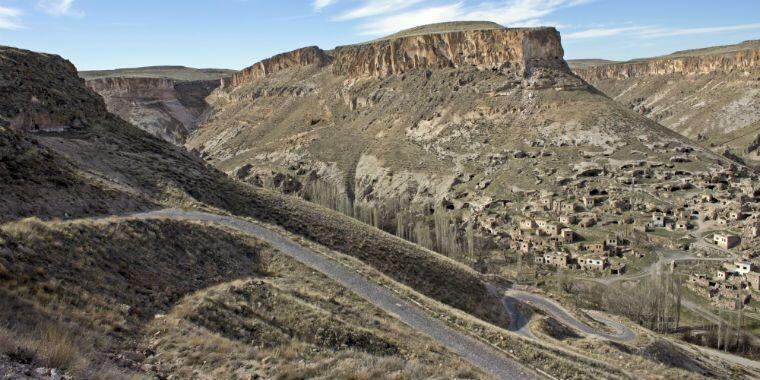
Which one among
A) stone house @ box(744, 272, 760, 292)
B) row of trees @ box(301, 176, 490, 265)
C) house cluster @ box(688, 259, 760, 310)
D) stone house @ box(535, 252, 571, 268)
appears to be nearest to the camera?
house cluster @ box(688, 259, 760, 310)

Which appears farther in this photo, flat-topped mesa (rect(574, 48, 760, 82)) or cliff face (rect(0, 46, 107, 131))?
flat-topped mesa (rect(574, 48, 760, 82))

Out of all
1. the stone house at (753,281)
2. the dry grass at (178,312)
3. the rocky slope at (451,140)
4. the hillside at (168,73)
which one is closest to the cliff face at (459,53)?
the rocky slope at (451,140)

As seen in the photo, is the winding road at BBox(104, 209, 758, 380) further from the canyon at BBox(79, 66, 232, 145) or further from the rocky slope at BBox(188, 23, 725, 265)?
the canyon at BBox(79, 66, 232, 145)

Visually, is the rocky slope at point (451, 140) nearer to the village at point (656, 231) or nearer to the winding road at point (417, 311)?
the village at point (656, 231)

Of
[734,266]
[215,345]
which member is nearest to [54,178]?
[215,345]

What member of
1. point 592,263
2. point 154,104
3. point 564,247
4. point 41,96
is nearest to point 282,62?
point 154,104

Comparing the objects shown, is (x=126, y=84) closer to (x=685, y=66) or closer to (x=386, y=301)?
(x=386, y=301)

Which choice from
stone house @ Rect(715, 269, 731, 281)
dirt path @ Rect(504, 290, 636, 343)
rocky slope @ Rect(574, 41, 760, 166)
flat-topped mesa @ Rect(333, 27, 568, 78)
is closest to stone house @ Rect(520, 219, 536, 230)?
stone house @ Rect(715, 269, 731, 281)
